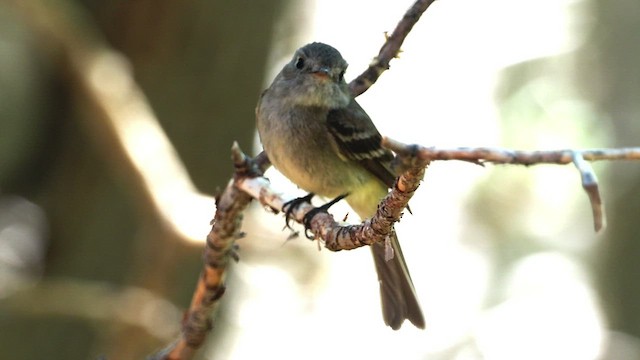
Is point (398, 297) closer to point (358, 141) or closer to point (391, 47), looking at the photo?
point (358, 141)

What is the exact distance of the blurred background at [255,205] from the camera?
306 centimetres

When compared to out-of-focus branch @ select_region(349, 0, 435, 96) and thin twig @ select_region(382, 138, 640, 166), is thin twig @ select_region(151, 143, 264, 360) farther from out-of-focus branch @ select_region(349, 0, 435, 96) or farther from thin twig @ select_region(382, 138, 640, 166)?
thin twig @ select_region(382, 138, 640, 166)

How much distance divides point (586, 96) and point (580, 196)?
0.48 meters

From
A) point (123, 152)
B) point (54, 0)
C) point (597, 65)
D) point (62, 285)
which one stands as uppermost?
point (54, 0)

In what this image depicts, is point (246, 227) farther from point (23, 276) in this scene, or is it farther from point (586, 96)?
point (586, 96)

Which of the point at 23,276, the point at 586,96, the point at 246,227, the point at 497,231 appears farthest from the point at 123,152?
the point at 586,96

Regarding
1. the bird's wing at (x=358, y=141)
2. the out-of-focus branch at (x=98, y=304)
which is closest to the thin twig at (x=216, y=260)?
the bird's wing at (x=358, y=141)

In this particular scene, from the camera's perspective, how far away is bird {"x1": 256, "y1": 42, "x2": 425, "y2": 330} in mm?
2523

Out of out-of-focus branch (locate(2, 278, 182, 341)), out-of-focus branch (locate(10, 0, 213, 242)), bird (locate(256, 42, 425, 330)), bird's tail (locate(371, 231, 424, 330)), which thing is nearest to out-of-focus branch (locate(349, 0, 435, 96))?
bird (locate(256, 42, 425, 330))

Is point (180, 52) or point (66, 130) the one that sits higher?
point (180, 52)

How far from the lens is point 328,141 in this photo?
2621 millimetres

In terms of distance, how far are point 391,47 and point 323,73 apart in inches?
17.3

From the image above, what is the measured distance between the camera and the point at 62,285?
309 centimetres

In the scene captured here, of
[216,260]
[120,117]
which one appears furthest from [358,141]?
[120,117]
